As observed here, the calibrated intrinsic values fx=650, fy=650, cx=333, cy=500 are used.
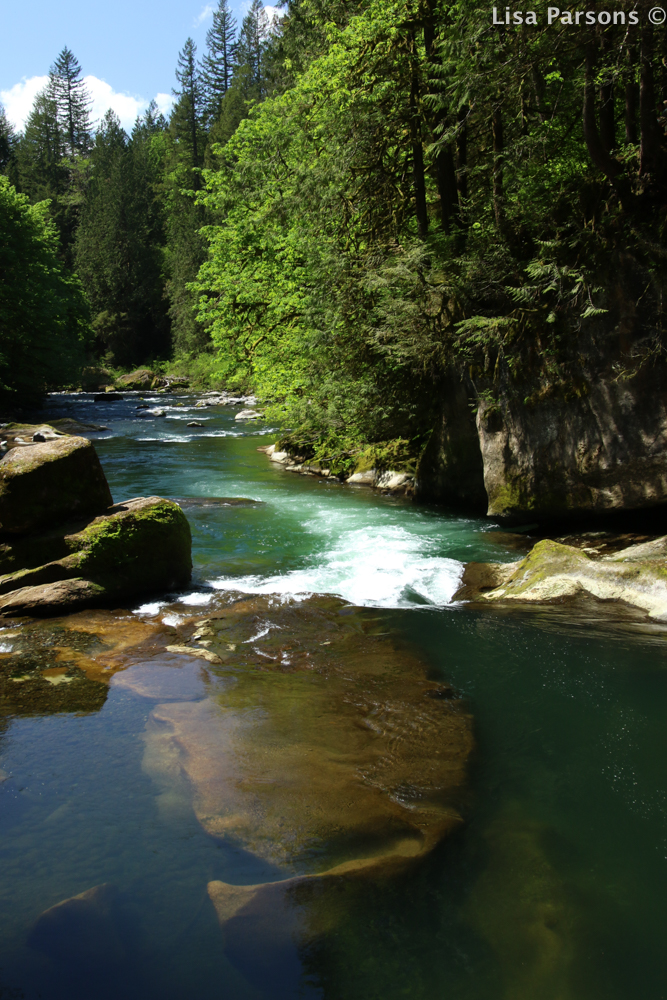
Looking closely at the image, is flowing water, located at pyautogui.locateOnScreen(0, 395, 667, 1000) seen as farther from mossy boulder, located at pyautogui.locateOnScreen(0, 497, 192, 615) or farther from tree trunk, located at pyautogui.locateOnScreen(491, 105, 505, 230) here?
tree trunk, located at pyautogui.locateOnScreen(491, 105, 505, 230)

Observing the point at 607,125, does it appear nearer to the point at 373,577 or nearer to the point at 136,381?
the point at 373,577

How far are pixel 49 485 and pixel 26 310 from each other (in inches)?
1014

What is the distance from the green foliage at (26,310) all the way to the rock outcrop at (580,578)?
25856 mm

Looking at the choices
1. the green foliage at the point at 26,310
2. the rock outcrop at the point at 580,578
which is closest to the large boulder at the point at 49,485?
the rock outcrop at the point at 580,578

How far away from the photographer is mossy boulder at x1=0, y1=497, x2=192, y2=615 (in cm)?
785

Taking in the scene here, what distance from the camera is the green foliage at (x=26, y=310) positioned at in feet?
97.4

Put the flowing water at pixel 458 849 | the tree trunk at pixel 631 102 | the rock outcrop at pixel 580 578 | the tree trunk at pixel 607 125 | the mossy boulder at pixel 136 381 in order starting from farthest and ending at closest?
the mossy boulder at pixel 136 381 < the tree trunk at pixel 607 125 < the tree trunk at pixel 631 102 < the rock outcrop at pixel 580 578 < the flowing water at pixel 458 849

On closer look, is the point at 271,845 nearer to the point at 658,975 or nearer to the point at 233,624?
the point at 658,975

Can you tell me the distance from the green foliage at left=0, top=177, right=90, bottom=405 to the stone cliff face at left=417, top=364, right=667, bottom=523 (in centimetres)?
2410

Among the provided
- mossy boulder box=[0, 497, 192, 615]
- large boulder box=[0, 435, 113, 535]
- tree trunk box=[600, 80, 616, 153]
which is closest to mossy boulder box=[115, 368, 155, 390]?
large boulder box=[0, 435, 113, 535]

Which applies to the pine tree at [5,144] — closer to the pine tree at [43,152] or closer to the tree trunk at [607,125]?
the pine tree at [43,152]

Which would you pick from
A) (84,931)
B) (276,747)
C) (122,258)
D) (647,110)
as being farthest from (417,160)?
(122,258)

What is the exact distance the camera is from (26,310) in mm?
30406

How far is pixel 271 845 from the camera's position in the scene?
3.96 metres
